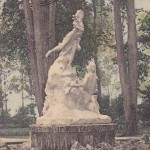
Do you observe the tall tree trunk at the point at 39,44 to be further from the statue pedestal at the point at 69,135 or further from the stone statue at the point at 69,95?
the statue pedestal at the point at 69,135

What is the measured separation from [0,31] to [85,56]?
32.3ft

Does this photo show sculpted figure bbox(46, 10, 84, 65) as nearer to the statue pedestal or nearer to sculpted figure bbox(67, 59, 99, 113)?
sculpted figure bbox(67, 59, 99, 113)

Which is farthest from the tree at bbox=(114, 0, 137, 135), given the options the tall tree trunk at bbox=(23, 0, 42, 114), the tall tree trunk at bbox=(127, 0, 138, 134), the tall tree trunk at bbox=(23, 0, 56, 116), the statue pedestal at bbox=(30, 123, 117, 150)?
the statue pedestal at bbox=(30, 123, 117, 150)

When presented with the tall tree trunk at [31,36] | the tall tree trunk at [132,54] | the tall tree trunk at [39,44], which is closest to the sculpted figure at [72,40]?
the tall tree trunk at [39,44]

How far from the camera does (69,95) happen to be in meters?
A: 14.6

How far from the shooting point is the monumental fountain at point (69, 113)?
14.0 metres

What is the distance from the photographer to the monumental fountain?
46.0 feet

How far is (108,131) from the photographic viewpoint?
47.6 feet

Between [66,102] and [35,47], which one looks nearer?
[66,102]

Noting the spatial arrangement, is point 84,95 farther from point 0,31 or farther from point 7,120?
point 7,120

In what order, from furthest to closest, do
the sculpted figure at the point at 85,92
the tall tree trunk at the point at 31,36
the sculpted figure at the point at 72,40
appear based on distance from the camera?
the tall tree trunk at the point at 31,36, the sculpted figure at the point at 72,40, the sculpted figure at the point at 85,92

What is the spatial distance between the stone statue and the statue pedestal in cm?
23

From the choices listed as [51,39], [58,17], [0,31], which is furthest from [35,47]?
[0,31]

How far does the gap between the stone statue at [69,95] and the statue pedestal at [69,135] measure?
234 mm
